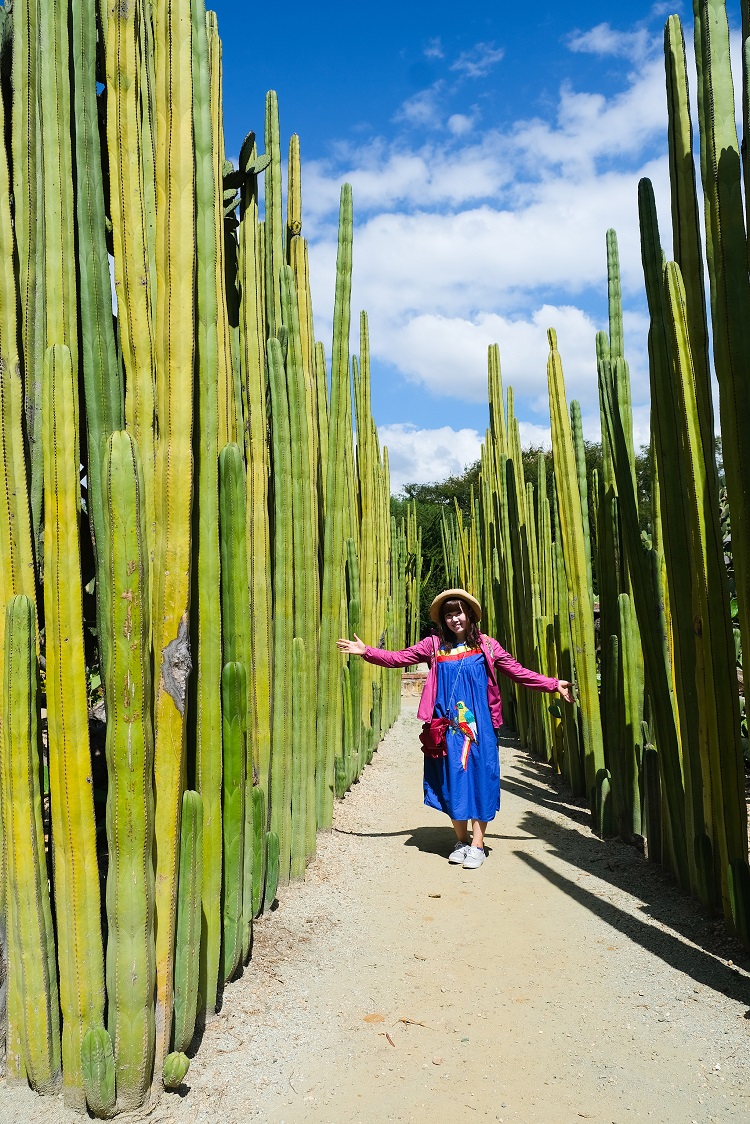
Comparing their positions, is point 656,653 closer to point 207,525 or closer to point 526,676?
point 526,676

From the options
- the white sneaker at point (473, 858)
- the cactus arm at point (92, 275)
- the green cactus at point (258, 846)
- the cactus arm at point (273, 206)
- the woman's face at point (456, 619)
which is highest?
the cactus arm at point (273, 206)

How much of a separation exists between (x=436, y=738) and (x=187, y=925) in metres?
1.98

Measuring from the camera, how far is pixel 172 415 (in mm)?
1819

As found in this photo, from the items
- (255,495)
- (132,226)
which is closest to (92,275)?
(132,226)

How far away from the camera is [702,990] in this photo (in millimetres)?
2266

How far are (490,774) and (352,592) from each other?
1.77 metres

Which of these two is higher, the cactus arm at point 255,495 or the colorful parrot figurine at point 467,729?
the cactus arm at point 255,495

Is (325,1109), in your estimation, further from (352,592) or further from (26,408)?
(352,592)

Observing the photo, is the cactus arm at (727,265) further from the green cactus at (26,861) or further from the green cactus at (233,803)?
the green cactus at (26,861)

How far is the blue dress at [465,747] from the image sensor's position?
3643 millimetres

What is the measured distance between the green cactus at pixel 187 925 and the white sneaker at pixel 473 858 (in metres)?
1.85

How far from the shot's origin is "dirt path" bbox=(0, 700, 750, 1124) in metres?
1.81

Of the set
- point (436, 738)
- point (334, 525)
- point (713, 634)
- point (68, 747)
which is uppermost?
point (334, 525)

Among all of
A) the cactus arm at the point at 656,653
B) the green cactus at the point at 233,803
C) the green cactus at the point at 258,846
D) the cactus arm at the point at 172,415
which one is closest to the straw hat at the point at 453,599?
the cactus arm at the point at 656,653
